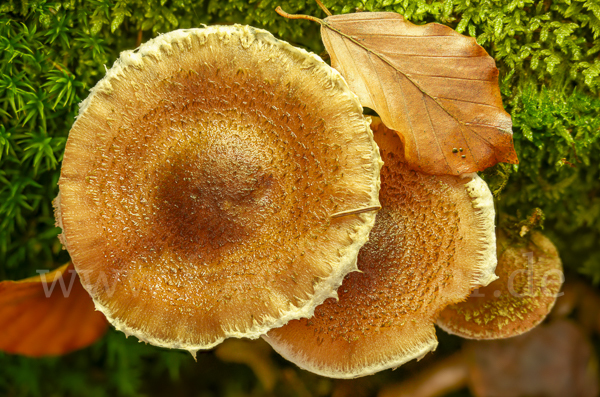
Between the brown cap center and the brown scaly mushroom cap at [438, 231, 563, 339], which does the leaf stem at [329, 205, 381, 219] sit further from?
the brown scaly mushroom cap at [438, 231, 563, 339]

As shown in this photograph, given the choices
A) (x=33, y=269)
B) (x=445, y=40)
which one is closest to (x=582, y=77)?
(x=445, y=40)

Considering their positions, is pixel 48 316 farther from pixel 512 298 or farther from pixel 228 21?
pixel 512 298

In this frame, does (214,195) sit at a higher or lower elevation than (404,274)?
higher

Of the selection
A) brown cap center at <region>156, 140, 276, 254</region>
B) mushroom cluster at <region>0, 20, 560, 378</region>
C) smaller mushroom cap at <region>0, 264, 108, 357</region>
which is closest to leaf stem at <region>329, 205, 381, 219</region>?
mushroom cluster at <region>0, 20, 560, 378</region>

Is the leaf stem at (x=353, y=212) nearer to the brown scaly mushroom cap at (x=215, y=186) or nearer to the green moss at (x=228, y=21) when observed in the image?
the brown scaly mushroom cap at (x=215, y=186)

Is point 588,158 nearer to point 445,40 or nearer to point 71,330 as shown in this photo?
point 445,40

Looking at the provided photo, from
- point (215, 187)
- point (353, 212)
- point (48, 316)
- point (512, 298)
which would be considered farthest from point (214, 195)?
point (512, 298)
